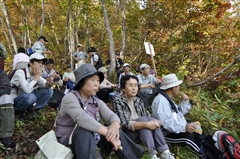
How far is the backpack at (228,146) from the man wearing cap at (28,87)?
308cm

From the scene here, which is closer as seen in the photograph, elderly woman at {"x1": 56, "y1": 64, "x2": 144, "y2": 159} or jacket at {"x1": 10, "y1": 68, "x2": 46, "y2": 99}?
elderly woman at {"x1": 56, "y1": 64, "x2": 144, "y2": 159}

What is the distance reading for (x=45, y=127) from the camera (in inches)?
158

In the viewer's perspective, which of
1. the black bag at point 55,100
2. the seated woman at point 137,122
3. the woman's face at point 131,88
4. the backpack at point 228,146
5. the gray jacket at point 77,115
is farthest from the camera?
the black bag at point 55,100

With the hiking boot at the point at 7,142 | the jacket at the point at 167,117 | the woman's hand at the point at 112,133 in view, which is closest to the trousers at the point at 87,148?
the woman's hand at the point at 112,133

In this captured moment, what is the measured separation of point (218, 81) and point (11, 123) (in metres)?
6.90

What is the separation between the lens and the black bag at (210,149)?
319 centimetres

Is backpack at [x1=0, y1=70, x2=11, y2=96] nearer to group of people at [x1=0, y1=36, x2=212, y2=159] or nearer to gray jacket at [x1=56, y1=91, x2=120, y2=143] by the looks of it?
group of people at [x1=0, y1=36, x2=212, y2=159]

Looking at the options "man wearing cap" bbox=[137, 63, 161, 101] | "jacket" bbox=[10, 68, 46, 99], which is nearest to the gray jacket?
"jacket" bbox=[10, 68, 46, 99]

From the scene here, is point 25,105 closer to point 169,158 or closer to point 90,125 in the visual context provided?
point 90,125

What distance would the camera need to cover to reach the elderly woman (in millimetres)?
2297

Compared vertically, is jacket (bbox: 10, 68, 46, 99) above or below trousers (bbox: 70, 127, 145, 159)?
above

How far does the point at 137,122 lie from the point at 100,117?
0.55m

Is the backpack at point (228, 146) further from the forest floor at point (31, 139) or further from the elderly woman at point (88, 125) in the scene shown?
the elderly woman at point (88, 125)

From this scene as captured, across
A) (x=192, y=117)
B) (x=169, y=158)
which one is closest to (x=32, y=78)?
(x=169, y=158)
